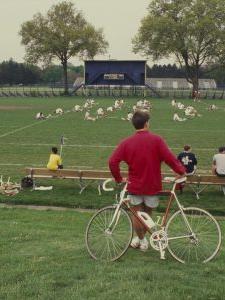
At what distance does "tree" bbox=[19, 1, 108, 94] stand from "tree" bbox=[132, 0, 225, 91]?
10143 mm

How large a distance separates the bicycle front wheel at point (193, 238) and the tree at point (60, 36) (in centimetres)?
7721

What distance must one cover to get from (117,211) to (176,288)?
55.8 inches

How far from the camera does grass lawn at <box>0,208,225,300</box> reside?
601 cm

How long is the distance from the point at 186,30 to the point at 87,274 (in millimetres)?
71467

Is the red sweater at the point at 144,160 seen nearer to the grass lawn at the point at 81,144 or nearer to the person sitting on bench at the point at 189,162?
the grass lawn at the point at 81,144

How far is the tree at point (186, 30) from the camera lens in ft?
245

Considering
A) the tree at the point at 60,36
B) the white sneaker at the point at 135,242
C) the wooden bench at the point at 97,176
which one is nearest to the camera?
the white sneaker at the point at 135,242

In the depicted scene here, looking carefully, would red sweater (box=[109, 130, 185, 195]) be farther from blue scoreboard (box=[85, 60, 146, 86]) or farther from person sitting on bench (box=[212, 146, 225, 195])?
blue scoreboard (box=[85, 60, 146, 86])

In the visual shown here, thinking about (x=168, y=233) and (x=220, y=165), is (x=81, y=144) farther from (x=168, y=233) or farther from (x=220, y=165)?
(x=168, y=233)

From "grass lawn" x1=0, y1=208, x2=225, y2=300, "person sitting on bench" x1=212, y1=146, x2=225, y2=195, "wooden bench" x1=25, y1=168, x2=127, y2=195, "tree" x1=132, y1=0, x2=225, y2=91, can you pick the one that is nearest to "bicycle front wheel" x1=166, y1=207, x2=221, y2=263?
"grass lawn" x1=0, y1=208, x2=225, y2=300

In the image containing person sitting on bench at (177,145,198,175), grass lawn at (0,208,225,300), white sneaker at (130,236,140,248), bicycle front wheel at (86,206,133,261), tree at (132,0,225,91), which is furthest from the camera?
tree at (132,0,225,91)

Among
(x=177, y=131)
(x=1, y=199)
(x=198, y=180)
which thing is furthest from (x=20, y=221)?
(x=177, y=131)

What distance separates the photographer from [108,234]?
7238mm

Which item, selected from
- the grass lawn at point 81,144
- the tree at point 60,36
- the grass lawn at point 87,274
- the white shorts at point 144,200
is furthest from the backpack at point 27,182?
the tree at point 60,36
